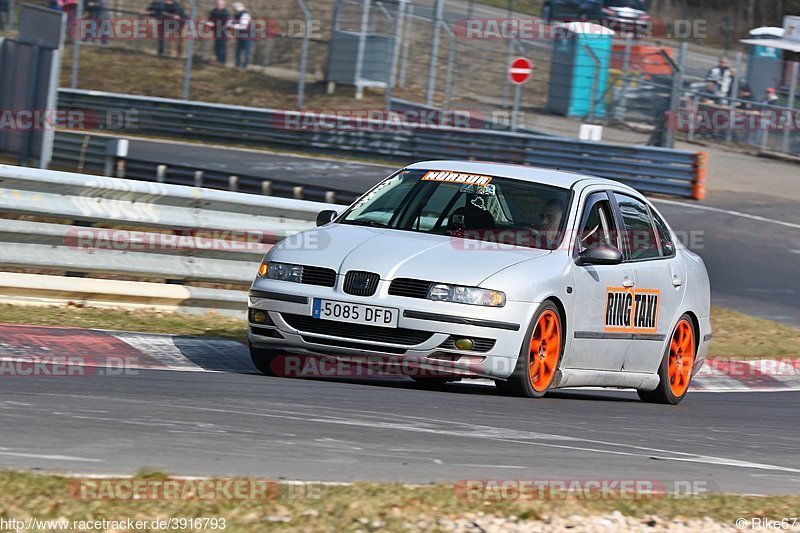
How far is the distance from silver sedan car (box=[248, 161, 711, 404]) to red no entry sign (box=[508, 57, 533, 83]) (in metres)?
17.8

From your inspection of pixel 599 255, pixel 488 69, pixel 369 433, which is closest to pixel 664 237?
pixel 599 255

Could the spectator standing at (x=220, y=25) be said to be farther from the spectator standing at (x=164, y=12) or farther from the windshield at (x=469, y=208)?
the windshield at (x=469, y=208)

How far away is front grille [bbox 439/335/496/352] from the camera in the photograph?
24.4 ft

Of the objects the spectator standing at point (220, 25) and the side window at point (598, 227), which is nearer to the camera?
the side window at point (598, 227)

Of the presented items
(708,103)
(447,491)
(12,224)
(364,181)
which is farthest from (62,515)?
(708,103)

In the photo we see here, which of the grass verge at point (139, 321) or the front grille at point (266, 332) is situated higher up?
the front grille at point (266, 332)

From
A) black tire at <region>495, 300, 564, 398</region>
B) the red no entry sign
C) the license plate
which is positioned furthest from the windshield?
the red no entry sign

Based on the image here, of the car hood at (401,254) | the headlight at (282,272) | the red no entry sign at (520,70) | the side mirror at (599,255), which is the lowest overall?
the headlight at (282,272)

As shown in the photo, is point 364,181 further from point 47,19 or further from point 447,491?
point 447,491

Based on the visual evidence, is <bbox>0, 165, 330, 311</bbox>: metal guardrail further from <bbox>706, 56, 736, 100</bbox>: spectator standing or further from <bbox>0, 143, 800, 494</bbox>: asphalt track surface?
<bbox>706, 56, 736, 100</bbox>: spectator standing

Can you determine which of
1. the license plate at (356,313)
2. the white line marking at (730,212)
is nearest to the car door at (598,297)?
the license plate at (356,313)

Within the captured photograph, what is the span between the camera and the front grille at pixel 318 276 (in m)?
7.59

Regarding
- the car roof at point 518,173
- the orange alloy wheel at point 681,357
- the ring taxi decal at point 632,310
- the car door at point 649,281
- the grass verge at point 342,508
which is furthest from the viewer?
the orange alloy wheel at point 681,357

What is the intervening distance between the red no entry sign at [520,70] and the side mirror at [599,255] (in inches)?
754
